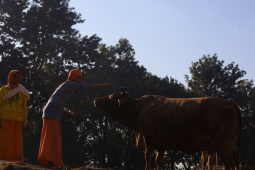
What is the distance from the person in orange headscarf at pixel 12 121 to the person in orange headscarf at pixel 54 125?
998 mm

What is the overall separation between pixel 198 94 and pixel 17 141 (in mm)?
34532

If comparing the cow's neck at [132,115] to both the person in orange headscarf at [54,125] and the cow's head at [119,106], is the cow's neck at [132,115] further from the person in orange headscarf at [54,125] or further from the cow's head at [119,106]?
the person in orange headscarf at [54,125]

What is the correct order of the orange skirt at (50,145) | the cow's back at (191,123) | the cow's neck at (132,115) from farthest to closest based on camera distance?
the cow's neck at (132,115) → the orange skirt at (50,145) → the cow's back at (191,123)

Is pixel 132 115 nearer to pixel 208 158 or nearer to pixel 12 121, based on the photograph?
pixel 12 121

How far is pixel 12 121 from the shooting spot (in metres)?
7.55

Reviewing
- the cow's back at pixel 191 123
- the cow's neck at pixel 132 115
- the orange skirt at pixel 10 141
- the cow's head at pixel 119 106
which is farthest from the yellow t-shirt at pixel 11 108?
the cow's back at pixel 191 123

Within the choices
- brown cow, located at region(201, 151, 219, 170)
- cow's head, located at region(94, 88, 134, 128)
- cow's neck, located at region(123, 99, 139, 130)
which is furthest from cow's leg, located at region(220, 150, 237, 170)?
brown cow, located at region(201, 151, 219, 170)

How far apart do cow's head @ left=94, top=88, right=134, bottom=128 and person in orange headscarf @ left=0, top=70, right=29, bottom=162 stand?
6.72 feet

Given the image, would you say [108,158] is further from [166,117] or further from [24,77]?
[166,117]

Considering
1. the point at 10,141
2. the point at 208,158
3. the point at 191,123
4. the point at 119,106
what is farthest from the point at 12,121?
the point at 208,158

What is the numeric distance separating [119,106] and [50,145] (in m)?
1.89

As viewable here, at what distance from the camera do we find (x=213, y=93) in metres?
43.8

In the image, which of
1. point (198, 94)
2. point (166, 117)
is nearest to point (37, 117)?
point (198, 94)

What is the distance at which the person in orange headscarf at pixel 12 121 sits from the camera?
7.35m
